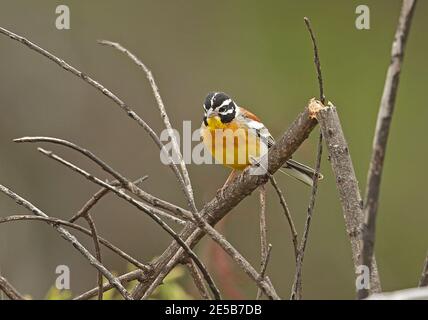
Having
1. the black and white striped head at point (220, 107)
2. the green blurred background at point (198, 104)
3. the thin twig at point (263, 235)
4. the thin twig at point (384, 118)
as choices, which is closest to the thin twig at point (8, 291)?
the thin twig at point (263, 235)

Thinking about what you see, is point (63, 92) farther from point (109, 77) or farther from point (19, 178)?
point (19, 178)

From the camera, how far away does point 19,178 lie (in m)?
4.22

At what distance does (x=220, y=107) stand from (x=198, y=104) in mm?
1895

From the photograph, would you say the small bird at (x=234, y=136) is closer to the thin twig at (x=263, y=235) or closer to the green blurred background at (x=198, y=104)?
the thin twig at (x=263, y=235)

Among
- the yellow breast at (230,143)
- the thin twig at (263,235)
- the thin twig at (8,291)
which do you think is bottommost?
the thin twig at (8,291)

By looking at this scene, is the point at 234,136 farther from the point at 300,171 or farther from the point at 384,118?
the point at 384,118

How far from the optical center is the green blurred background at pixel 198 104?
4.11 meters

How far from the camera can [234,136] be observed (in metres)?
2.30

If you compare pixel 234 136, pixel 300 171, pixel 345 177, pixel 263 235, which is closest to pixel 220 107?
pixel 234 136

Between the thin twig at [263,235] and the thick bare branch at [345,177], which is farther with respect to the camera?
the thin twig at [263,235]

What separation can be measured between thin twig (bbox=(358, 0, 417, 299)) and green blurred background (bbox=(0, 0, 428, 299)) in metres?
3.28

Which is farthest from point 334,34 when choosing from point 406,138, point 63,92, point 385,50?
point 63,92

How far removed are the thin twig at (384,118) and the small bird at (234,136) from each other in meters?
1.46
